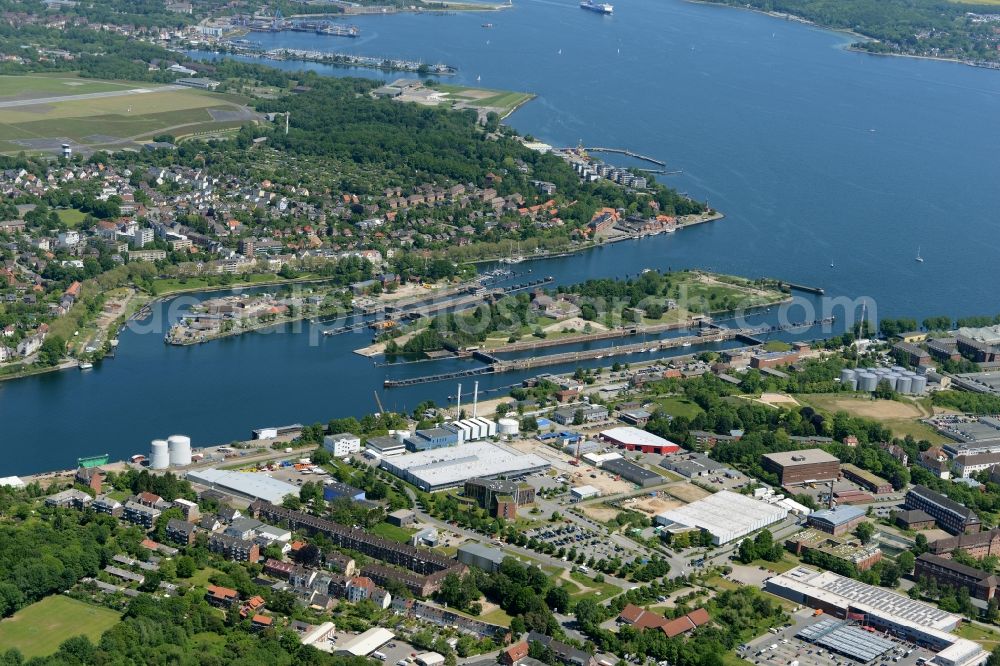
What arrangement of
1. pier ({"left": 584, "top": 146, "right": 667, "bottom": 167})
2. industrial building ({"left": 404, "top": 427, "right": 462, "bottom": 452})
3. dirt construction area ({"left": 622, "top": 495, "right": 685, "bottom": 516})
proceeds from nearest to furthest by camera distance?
dirt construction area ({"left": 622, "top": 495, "right": 685, "bottom": 516})
industrial building ({"left": 404, "top": 427, "right": 462, "bottom": 452})
pier ({"left": 584, "top": 146, "right": 667, "bottom": 167})

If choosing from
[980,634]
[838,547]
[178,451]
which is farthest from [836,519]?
[178,451]

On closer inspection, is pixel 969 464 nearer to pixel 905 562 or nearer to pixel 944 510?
pixel 944 510

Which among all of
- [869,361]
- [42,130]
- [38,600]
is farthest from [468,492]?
[42,130]

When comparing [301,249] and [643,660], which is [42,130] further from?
[643,660]

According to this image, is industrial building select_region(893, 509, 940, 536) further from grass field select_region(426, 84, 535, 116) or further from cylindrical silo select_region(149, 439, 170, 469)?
grass field select_region(426, 84, 535, 116)

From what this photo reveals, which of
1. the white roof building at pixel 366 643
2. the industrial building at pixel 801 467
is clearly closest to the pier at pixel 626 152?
the industrial building at pixel 801 467

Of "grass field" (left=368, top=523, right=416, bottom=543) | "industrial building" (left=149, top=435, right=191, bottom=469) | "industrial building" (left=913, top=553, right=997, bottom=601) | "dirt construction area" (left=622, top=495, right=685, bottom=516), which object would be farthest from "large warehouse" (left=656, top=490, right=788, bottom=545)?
"industrial building" (left=149, top=435, right=191, bottom=469)

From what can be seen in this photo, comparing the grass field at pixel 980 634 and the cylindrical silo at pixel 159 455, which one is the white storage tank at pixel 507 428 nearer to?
the cylindrical silo at pixel 159 455
